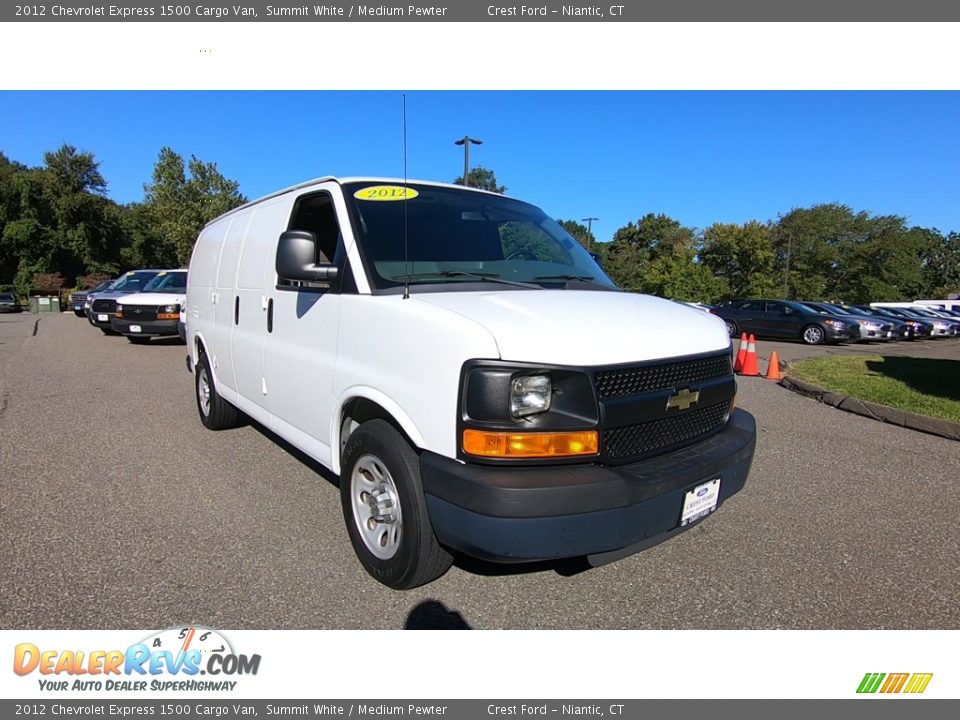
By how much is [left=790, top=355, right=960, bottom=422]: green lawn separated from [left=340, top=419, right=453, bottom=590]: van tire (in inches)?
251

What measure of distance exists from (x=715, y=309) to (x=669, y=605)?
19.2 meters

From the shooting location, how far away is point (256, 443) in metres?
5.14

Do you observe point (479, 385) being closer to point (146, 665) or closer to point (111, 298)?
point (146, 665)

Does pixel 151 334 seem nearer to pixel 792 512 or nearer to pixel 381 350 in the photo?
pixel 381 350

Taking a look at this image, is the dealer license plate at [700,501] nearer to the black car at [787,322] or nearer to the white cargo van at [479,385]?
the white cargo van at [479,385]

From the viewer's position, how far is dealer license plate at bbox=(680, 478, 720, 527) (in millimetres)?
2492

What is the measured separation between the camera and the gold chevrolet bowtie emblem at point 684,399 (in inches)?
101

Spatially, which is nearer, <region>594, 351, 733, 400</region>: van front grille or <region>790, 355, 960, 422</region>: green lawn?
<region>594, 351, 733, 400</region>: van front grille

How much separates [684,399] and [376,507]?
5.20 ft

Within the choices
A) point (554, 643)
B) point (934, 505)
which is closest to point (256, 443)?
point (554, 643)

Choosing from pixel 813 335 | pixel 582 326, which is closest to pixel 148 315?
pixel 582 326

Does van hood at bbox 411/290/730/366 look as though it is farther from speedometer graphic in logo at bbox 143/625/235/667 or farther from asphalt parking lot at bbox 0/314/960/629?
speedometer graphic in logo at bbox 143/625/235/667

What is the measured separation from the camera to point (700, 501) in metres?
2.57

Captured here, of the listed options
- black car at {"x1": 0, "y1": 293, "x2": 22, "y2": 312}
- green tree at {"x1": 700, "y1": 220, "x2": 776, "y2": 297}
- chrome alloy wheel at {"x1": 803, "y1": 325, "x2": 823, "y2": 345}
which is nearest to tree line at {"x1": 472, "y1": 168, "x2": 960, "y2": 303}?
green tree at {"x1": 700, "y1": 220, "x2": 776, "y2": 297}
